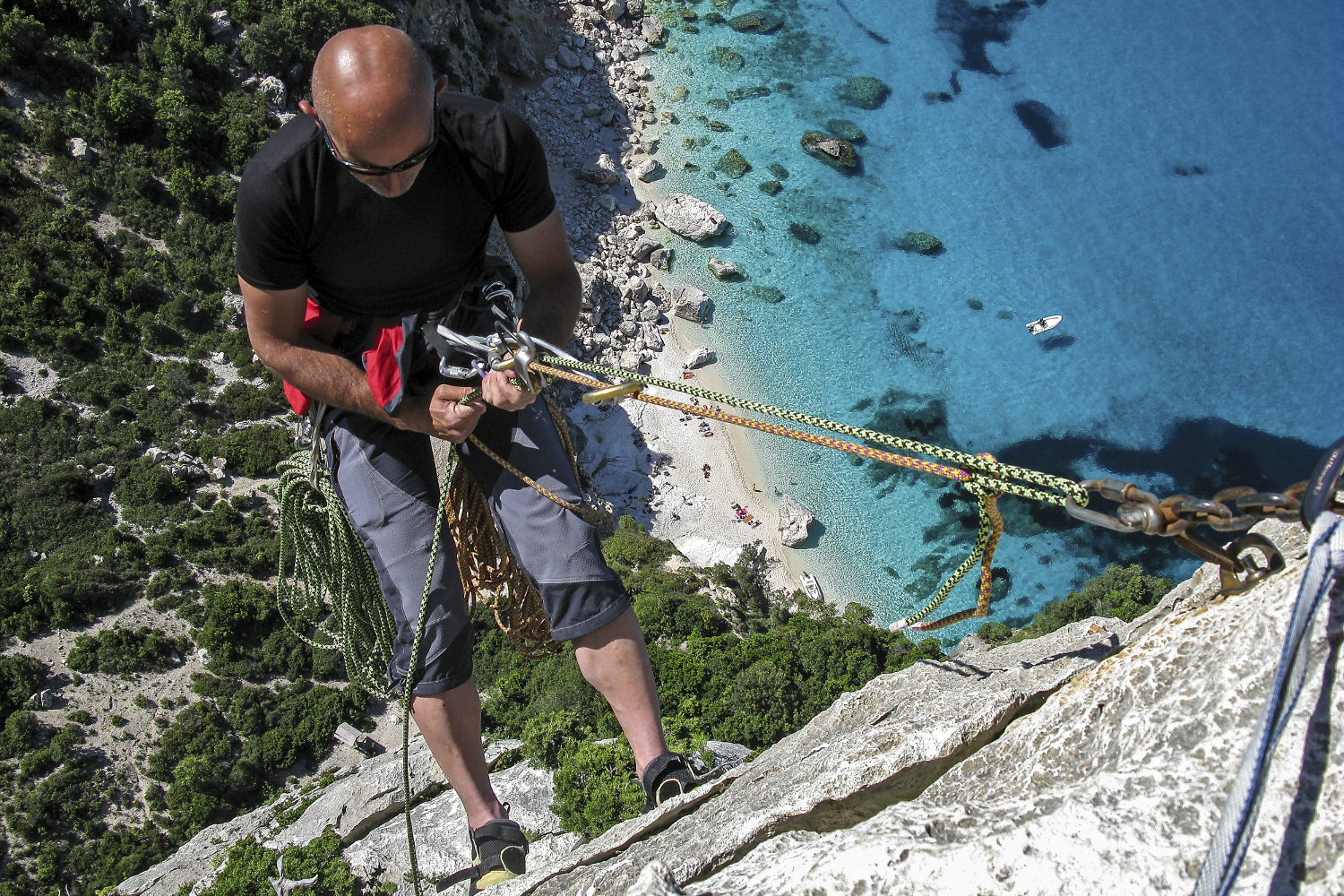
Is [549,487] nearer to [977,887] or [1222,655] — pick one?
[977,887]

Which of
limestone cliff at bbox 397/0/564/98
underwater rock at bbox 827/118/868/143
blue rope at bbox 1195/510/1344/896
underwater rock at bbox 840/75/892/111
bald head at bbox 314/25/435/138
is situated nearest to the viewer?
blue rope at bbox 1195/510/1344/896

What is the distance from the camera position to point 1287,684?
6.37 feet

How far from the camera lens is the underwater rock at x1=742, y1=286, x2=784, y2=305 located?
22891 millimetres

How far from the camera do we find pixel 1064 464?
2138 centimetres

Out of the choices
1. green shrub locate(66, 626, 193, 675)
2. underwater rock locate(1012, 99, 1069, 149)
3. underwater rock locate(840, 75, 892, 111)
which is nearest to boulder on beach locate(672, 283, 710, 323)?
underwater rock locate(840, 75, 892, 111)

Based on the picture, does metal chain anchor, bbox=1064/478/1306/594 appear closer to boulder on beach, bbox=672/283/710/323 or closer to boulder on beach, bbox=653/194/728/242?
boulder on beach, bbox=672/283/710/323

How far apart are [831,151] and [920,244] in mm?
4354

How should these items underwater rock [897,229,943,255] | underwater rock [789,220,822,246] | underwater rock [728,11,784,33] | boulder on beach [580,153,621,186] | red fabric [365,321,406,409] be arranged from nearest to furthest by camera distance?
red fabric [365,321,406,409]
underwater rock [789,220,822,246]
underwater rock [897,229,943,255]
boulder on beach [580,153,621,186]
underwater rock [728,11,784,33]

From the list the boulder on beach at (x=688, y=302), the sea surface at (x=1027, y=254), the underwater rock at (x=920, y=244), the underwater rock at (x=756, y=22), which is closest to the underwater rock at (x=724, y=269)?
the sea surface at (x=1027, y=254)

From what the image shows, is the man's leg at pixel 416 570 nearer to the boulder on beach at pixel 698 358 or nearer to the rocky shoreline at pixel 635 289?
the rocky shoreline at pixel 635 289

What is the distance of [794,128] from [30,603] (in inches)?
949

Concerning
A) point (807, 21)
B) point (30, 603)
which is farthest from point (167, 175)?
point (807, 21)

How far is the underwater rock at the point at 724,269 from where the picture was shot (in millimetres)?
23172

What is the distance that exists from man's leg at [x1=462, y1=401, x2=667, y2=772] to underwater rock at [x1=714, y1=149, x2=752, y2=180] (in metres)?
23.2
